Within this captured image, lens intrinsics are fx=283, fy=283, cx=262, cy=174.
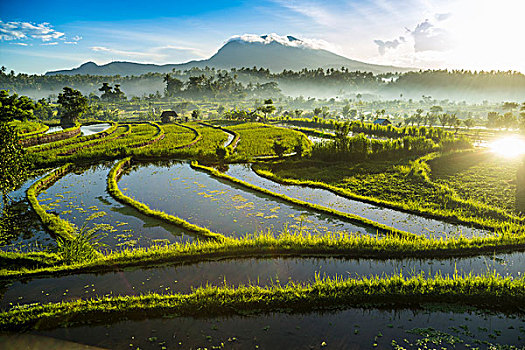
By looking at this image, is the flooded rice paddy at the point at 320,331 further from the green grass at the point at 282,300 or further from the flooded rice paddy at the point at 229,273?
the flooded rice paddy at the point at 229,273

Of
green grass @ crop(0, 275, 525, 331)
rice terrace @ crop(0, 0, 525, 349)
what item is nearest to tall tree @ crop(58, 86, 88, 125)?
rice terrace @ crop(0, 0, 525, 349)

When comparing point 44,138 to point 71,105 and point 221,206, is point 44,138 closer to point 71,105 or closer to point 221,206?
point 71,105

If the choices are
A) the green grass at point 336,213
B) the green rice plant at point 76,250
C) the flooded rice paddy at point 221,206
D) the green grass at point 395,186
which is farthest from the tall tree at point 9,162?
the green grass at point 395,186

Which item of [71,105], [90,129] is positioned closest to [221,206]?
[90,129]

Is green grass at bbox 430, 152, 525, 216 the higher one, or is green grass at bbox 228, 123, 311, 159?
green grass at bbox 228, 123, 311, 159

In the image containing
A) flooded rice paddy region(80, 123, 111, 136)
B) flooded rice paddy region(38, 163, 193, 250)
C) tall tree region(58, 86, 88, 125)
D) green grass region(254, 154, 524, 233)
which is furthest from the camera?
tall tree region(58, 86, 88, 125)

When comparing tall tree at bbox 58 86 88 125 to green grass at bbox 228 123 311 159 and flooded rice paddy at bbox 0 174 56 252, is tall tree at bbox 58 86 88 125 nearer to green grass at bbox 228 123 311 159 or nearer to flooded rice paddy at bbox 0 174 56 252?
green grass at bbox 228 123 311 159

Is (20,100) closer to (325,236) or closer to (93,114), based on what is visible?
(93,114)
